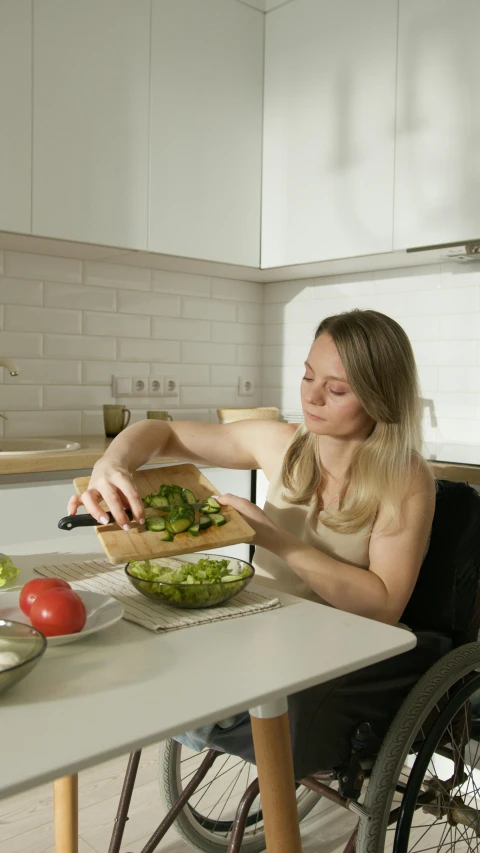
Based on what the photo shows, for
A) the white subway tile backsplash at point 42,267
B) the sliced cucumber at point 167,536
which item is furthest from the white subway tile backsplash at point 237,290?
the sliced cucumber at point 167,536

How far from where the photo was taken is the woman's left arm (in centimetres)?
143

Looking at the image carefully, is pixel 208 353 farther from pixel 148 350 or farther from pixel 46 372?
pixel 46 372

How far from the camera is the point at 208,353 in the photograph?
366 cm

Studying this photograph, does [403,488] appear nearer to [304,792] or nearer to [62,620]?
[62,620]

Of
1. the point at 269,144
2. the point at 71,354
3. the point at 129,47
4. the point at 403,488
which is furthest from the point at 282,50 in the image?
the point at 403,488

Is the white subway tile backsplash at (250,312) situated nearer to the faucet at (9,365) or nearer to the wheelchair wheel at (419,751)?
the faucet at (9,365)

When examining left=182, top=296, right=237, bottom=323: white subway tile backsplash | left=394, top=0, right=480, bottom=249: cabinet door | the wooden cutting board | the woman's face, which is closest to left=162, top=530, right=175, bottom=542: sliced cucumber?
the wooden cutting board

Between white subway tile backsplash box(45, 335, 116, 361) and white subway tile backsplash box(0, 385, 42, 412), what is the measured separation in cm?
16

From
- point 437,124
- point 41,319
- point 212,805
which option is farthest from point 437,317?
point 212,805

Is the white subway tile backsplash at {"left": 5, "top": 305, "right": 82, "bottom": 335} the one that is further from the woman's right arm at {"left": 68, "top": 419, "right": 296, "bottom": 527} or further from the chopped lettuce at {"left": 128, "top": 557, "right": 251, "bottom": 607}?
the chopped lettuce at {"left": 128, "top": 557, "right": 251, "bottom": 607}

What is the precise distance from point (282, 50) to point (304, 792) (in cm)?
279

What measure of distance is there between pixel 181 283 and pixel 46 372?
0.78 meters

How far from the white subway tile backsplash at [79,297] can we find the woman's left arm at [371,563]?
1954mm

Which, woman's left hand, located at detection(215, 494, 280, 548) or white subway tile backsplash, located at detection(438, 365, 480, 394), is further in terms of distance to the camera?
white subway tile backsplash, located at detection(438, 365, 480, 394)
